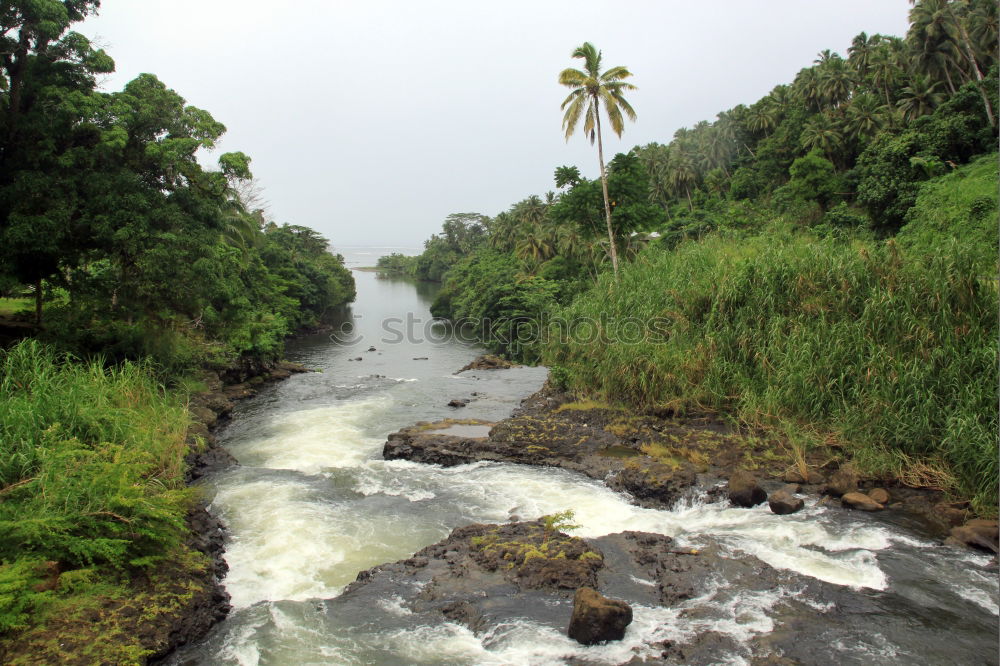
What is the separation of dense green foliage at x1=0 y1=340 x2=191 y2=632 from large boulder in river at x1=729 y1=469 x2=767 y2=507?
28.4 feet

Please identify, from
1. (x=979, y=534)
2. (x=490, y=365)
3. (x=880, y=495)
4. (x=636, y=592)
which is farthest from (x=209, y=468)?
(x=490, y=365)

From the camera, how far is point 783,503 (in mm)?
9711

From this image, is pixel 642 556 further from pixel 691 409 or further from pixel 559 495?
pixel 691 409

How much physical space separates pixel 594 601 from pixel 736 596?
2.04m

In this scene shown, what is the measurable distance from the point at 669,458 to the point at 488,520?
166 inches

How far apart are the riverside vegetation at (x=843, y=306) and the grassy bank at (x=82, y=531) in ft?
34.6

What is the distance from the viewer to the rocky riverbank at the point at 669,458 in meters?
9.72

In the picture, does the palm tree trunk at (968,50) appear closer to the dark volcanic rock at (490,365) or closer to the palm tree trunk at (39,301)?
the dark volcanic rock at (490,365)

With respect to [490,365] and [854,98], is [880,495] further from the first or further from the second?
[854,98]

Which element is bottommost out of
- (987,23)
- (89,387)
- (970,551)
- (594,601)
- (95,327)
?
(970,551)

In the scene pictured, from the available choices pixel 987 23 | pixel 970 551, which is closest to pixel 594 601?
pixel 970 551

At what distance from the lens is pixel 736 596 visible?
7.46m

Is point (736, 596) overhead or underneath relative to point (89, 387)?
underneath

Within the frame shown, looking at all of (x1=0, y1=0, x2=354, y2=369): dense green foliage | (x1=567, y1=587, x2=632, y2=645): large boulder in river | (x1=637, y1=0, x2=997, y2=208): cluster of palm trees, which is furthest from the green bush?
(x1=637, y1=0, x2=997, y2=208): cluster of palm trees
